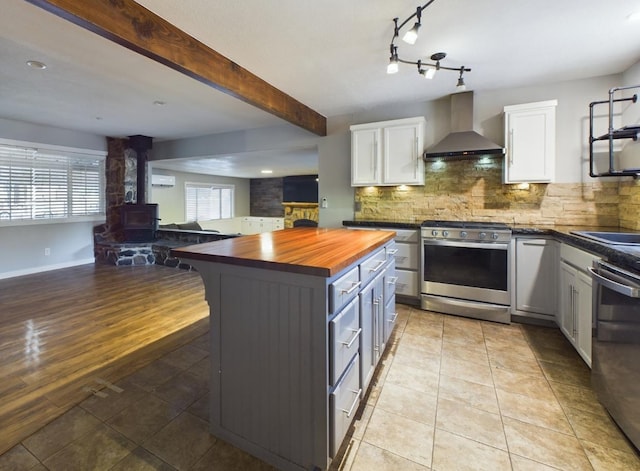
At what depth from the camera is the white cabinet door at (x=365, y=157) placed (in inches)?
155

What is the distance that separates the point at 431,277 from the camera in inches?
134

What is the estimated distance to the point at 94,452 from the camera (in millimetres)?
1514

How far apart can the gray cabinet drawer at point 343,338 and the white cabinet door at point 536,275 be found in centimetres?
222

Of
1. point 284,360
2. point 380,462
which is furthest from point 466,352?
point 284,360

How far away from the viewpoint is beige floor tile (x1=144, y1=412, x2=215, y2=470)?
147 centimetres

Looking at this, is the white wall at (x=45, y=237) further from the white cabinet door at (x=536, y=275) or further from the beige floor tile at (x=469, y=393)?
the white cabinet door at (x=536, y=275)

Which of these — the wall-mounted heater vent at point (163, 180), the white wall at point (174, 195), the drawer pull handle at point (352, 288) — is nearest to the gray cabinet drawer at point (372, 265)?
the drawer pull handle at point (352, 288)

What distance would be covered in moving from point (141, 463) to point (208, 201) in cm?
918

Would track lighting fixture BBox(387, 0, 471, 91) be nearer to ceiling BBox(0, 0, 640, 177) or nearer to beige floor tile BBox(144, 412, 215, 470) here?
ceiling BBox(0, 0, 640, 177)

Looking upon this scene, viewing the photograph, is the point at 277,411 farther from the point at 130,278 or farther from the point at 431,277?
the point at 130,278

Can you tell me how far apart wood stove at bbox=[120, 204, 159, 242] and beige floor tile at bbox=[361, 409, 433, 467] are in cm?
613

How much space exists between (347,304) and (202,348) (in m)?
1.71

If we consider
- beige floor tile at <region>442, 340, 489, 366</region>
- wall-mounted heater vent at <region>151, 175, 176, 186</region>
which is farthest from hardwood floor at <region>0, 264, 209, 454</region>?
wall-mounted heater vent at <region>151, 175, 176, 186</region>

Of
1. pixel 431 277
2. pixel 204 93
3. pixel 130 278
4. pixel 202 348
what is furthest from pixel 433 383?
pixel 130 278
